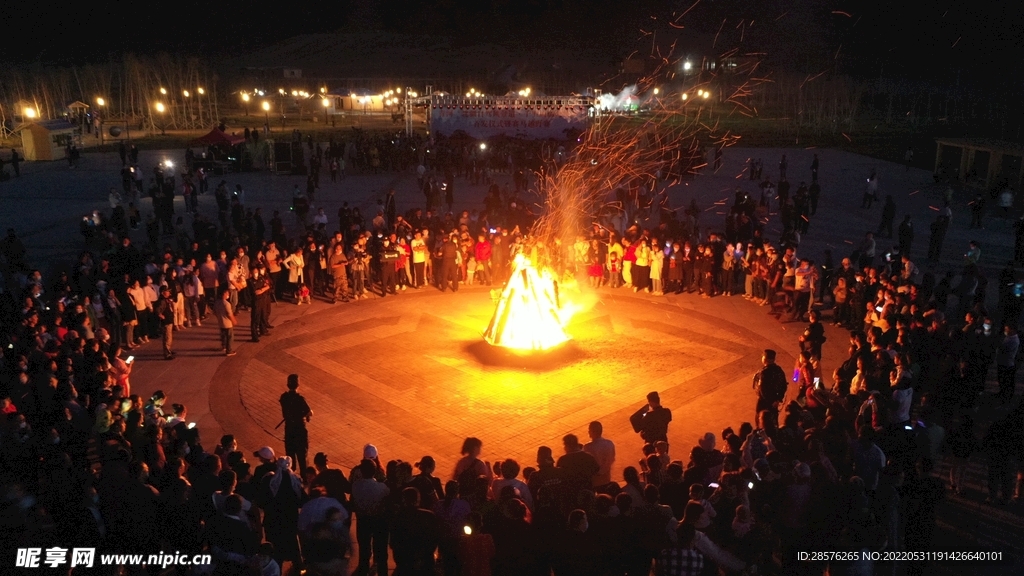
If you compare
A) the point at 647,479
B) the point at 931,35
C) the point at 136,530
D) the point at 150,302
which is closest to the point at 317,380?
the point at 150,302

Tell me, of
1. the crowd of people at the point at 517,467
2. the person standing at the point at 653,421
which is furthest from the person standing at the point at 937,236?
the person standing at the point at 653,421

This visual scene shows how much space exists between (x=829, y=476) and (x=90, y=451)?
8.84 m

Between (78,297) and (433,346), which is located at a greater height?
(78,297)

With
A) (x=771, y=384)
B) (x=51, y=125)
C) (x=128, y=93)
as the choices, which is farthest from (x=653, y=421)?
(x=128, y=93)

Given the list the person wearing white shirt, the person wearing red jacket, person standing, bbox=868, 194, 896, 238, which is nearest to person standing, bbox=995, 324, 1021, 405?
the person wearing white shirt

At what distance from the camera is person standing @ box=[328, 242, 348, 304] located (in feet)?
58.9

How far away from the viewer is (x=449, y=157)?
34.0 m

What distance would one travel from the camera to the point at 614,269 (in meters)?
19.4

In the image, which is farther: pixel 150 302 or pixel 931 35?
pixel 931 35

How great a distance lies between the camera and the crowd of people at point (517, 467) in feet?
22.3

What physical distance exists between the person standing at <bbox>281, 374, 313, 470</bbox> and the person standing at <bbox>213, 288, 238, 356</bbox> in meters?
4.99

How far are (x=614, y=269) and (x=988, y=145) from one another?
71.8 feet

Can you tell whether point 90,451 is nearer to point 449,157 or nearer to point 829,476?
point 829,476

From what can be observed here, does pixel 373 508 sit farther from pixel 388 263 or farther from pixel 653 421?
pixel 388 263
